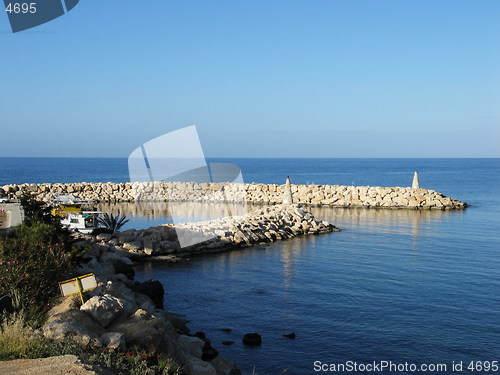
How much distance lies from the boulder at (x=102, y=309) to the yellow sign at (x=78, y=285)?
32 centimetres

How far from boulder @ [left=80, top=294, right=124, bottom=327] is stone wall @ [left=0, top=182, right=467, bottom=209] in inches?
1557

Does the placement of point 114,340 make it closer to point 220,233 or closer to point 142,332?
point 142,332

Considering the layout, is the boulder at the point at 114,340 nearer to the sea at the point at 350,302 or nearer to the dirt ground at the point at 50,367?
the dirt ground at the point at 50,367

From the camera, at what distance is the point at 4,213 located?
24.6m

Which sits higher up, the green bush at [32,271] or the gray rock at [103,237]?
the green bush at [32,271]

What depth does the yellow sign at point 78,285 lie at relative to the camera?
10.1 m

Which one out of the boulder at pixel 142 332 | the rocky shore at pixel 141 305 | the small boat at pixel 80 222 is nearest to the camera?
the rocky shore at pixel 141 305

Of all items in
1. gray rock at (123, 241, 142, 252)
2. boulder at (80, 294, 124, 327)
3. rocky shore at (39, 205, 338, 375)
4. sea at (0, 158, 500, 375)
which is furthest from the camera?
gray rock at (123, 241, 142, 252)

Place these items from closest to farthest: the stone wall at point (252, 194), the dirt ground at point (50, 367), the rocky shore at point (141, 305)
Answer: the dirt ground at point (50, 367) → the rocky shore at point (141, 305) → the stone wall at point (252, 194)

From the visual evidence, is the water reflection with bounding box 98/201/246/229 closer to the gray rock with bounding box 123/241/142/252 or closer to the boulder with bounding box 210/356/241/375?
the gray rock with bounding box 123/241/142/252

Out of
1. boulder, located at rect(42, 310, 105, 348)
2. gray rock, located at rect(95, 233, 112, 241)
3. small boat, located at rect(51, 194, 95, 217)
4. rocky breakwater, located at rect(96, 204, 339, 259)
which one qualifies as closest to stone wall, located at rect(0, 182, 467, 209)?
small boat, located at rect(51, 194, 95, 217)

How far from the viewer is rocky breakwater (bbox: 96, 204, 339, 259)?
83.2 feet

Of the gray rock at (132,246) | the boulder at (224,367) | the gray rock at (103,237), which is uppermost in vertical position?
the gray rock at (103,237)

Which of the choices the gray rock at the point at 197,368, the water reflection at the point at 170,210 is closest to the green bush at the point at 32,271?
the gray rock at the point at 197,368
